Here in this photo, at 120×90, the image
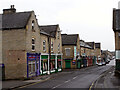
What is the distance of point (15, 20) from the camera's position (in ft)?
101

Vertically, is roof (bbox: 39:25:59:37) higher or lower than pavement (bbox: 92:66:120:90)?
higher

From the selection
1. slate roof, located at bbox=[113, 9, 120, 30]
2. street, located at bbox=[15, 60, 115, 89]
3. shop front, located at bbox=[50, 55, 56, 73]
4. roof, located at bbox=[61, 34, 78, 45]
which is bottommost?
street, located at bbox=[15, 60, 115, 89]

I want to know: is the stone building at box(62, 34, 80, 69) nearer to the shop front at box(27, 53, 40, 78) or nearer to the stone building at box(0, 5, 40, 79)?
the shop front at box(27, 53, 40, 78)

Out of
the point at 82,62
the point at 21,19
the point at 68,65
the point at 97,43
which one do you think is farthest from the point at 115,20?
the point at 97,43

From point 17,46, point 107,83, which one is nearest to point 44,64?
point 17,46

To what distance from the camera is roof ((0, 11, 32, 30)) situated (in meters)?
29.2

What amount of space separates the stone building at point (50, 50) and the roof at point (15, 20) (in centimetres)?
510

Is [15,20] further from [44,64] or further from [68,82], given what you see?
[68,82]

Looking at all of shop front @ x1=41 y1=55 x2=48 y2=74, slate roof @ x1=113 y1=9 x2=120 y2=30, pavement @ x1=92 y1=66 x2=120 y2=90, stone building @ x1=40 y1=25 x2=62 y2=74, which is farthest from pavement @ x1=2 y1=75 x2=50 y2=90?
slate roof @ x1=113 y1=9 x2=120 y2=30

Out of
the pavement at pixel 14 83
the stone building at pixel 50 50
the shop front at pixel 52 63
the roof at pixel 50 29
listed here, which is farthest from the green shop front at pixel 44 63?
the pavement at pixel 14 83

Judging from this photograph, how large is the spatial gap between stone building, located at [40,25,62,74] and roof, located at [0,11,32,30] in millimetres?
5104

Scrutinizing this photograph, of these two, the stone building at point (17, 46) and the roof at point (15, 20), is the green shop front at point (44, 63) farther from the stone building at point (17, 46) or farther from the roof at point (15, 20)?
the roof at point (15, 20)

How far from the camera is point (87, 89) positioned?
760 inches

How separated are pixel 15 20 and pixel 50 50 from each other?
35.6ft
